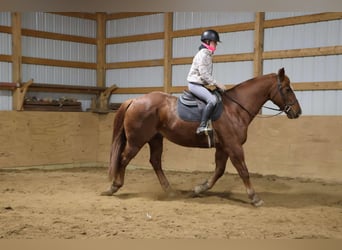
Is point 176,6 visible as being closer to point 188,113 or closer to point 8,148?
point 188,113

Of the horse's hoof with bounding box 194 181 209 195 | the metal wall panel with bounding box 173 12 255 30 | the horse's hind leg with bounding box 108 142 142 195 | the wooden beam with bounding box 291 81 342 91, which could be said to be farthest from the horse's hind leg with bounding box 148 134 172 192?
the metal wall panel with bounding box 173 12 255 30

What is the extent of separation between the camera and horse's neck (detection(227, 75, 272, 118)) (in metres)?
5.33

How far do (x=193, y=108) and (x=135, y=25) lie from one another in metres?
5.03

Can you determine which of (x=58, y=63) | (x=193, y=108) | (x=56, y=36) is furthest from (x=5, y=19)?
(x=193, y=108)

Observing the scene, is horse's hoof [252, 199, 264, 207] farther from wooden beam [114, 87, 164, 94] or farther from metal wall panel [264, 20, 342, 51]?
wooden beam [114, 87, 164, 94]

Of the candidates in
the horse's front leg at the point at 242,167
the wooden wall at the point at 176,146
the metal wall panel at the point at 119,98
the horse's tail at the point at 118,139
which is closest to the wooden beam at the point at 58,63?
the metal wall panel at the point at 119,98

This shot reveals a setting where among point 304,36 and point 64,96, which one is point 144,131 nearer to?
point 304,36

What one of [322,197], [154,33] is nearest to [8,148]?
[154,33]

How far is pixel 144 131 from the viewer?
5578mm

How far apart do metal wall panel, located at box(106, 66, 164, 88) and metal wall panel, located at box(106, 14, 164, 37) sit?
83cm

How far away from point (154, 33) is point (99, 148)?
2808 millimetres

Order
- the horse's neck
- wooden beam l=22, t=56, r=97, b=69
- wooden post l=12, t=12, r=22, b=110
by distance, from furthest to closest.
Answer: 1. wooden beam l=22, t=56, r=97, b=69
2. wooden post l=12, t=12, r=22, b=110
3. the horse's neck

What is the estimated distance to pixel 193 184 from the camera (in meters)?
6.75

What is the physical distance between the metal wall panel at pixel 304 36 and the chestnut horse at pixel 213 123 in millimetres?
2233
